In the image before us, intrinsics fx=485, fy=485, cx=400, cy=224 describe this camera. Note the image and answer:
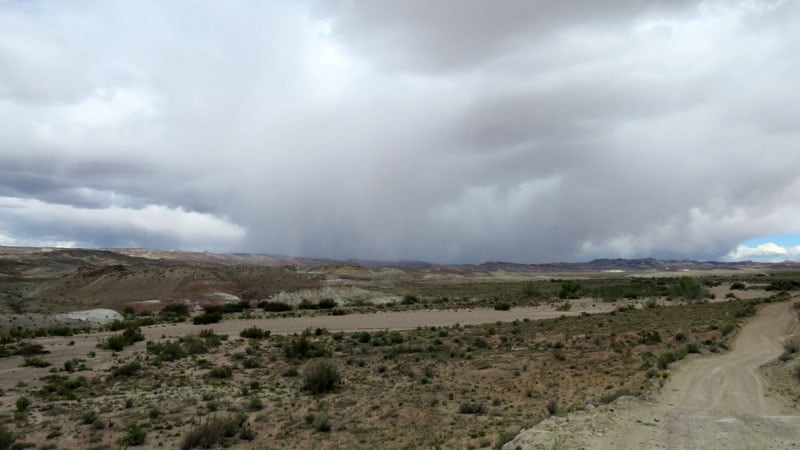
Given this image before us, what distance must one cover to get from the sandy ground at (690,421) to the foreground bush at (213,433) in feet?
28.0

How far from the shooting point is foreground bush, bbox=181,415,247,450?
1380 centimetres

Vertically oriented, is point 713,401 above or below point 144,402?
above

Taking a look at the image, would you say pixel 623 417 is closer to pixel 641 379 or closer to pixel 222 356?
pixel 641 379

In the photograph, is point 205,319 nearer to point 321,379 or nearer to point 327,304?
point 327,304

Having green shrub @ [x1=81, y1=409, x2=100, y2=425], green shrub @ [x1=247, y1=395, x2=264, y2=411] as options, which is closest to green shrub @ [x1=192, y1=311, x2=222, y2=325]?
green shrub @ [x1=247, y1=395, x2=264, y2=411]

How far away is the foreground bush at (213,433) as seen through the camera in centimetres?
1380

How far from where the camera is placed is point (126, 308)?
208ft

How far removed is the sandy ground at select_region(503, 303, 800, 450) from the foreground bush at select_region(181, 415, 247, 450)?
8.53 m

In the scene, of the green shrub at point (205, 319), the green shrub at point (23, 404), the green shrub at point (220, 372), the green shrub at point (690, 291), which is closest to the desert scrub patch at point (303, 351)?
the green shrub at point (220, 372)

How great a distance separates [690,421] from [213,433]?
13008 millimetres

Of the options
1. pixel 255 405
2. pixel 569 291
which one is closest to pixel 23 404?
pixel 255 405

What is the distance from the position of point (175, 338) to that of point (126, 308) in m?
34.6

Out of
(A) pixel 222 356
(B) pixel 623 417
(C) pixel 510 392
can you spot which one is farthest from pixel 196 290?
(B) pixel 623 417

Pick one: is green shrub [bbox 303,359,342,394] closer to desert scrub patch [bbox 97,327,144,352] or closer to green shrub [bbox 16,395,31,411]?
green shrub [bbox 16,395,31,411]
